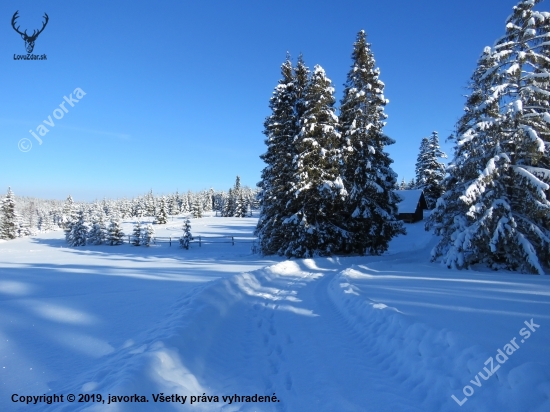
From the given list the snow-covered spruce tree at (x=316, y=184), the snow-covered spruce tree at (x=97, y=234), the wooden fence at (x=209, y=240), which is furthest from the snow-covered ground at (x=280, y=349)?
the snow-covered spruce tree at (x=97, y=234)

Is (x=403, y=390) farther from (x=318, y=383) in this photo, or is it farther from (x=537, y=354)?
(x=537, y=354)

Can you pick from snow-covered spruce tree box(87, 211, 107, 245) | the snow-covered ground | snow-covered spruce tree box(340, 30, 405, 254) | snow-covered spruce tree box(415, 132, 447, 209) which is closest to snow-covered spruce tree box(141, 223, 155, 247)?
snow-covered spruce tree box(87, 211, 107, 245)

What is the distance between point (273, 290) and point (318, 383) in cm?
599

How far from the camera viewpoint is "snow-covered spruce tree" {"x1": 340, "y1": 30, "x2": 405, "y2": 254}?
1977 cm

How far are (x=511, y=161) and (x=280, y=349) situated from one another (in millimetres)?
13744

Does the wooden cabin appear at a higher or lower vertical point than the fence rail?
higher

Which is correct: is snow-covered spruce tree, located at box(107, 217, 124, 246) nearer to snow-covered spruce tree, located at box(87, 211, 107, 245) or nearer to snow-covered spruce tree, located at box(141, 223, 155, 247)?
snow-covered spruce tree, located at box(87, 211, 107, 245)

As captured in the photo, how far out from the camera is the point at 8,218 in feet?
177

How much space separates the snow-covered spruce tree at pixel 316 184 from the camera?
1909 centimetres

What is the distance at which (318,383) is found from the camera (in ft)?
13.5

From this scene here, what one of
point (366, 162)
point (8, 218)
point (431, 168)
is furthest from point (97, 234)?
point (431, 168)

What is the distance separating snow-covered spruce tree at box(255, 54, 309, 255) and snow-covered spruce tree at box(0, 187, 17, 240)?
5685cm

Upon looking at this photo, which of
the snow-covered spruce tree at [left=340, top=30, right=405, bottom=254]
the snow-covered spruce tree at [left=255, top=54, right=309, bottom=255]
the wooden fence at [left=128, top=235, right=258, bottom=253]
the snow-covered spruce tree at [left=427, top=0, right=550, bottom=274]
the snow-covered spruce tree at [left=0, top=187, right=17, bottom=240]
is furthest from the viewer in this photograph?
the snow-covered spruce tree at [left=0, top=187, right=17, bottom=240]

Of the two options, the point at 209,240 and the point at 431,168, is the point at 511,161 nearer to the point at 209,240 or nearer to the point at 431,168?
the point at 209,240
